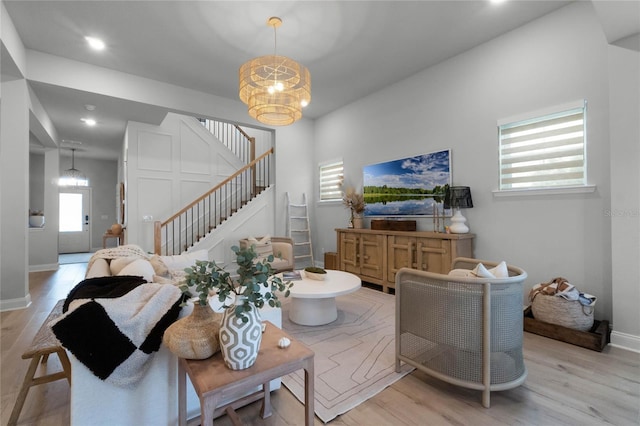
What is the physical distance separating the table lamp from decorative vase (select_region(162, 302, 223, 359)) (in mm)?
3256

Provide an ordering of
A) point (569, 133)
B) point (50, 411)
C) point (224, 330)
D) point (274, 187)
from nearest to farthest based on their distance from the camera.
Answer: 1. point (224, 330)
2. point (50, 411)
3. point (569, 133)
4. point (274, 187)

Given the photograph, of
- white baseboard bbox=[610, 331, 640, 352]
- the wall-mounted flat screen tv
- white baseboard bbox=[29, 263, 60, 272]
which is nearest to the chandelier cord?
the wall-mounted flat screen tv

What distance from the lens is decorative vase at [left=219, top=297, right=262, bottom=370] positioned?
1.17 meters

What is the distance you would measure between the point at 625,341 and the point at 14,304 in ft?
22.2

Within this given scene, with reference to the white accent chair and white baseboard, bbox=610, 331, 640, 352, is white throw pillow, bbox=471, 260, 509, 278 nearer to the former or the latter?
white baseboard, bbox=610, 331, 640, 352

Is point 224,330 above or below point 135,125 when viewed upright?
below

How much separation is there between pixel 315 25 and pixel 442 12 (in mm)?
1399

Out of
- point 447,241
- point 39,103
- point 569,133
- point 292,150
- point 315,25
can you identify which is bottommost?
point 447,241

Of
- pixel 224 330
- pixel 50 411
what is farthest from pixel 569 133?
pixel 50 411

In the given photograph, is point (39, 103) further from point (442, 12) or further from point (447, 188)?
point (447, 188)

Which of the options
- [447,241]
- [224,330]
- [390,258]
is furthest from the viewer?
[390,258]

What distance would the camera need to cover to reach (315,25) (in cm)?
326

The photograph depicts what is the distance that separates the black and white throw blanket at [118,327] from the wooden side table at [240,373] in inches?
9.7

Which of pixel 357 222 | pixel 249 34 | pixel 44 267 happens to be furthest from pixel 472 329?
pixel 44 267
